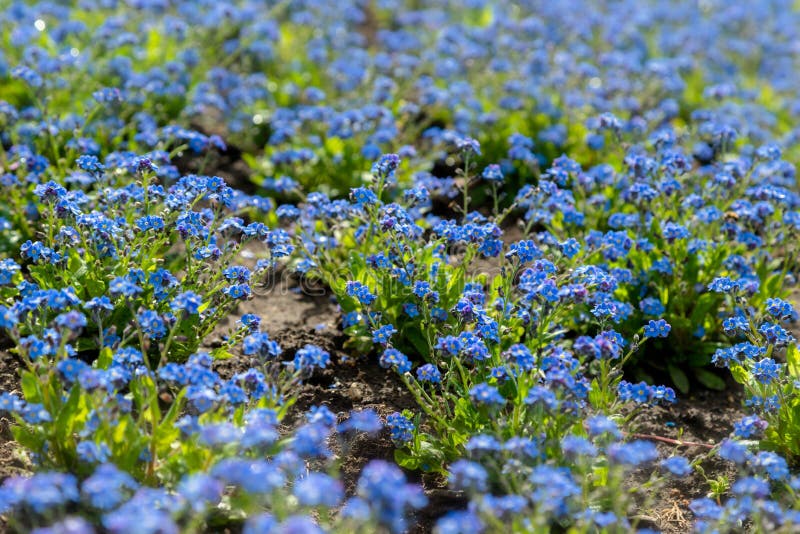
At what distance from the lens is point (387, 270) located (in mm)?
5625

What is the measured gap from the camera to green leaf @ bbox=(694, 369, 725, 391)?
6.23 metres

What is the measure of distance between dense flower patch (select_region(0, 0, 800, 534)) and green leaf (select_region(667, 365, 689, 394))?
14mm

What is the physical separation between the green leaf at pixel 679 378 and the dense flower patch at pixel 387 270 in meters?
0.01

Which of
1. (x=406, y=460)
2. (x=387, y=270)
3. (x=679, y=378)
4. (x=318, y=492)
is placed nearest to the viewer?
(x=318, y=492)

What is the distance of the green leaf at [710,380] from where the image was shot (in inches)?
245

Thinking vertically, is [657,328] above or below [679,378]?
below

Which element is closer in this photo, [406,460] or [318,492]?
[318,492]

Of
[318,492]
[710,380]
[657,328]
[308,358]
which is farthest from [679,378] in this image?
[318,492]

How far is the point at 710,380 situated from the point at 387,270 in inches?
92.4

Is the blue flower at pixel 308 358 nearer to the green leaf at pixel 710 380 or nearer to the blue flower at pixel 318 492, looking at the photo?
the blue flower at pixel 318 492

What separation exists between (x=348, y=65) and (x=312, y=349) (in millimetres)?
5476

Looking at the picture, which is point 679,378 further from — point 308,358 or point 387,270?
point 308,358

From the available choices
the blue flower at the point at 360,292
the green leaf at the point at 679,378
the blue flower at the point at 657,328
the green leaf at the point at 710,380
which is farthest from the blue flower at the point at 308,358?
the green leaf at the point at 710,380

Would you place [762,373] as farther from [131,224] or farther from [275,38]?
[275,38]
